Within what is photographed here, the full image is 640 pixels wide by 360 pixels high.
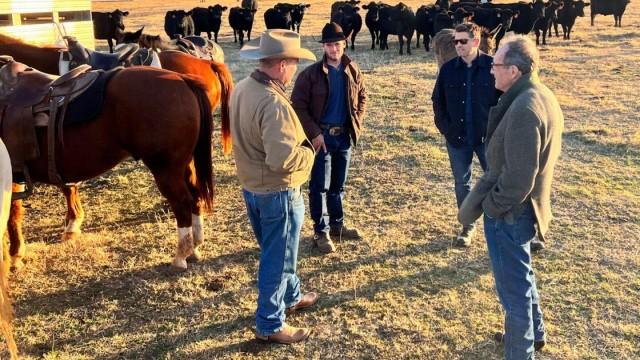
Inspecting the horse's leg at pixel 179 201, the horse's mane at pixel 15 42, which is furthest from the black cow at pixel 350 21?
the horse's leg at pixel 179 201

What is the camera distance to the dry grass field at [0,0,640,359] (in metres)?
3.63

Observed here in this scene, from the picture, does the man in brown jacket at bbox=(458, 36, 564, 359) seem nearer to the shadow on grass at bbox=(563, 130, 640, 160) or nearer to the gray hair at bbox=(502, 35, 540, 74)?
the gray hair at bbox=(502, 35, 540, 74)

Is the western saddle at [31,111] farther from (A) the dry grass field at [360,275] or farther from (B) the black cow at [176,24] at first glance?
(B) the black cow at [176,24]

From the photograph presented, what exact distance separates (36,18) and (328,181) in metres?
6.83

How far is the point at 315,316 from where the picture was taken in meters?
3.92

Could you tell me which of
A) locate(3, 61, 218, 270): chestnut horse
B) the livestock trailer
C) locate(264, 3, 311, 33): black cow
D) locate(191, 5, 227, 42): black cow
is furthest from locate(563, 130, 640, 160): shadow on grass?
locate(191, 5, 227, 42): black cow

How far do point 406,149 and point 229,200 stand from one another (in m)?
2.75

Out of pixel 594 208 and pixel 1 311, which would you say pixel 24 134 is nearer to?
pixel 1 311

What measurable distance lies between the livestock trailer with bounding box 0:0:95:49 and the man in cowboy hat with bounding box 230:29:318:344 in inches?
206

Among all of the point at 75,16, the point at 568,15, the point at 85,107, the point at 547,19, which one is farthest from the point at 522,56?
the point at 568,15

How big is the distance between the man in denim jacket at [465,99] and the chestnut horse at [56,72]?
2.02 meters

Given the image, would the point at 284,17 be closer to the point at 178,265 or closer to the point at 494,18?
the point at 494,18

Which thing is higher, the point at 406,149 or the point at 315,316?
the point at 406,149

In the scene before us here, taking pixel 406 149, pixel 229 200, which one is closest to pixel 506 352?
pixel 229 200
